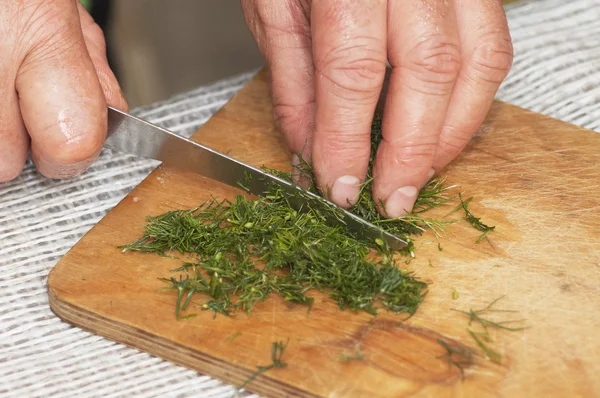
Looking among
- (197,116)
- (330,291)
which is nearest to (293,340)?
(330,291)

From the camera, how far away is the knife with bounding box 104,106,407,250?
1.99 m

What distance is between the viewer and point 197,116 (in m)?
2.69

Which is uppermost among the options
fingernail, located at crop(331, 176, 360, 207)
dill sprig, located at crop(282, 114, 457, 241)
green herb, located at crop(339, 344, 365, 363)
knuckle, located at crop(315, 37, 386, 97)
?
knuckle, located at crop(315, 37, 386, 97)

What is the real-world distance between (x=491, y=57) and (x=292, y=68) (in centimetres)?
58

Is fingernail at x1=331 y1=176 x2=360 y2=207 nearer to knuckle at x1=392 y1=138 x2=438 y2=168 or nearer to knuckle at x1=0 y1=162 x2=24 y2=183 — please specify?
knuckle at x1=392 y1=138 x2=438 y2=168

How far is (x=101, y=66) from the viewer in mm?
2242

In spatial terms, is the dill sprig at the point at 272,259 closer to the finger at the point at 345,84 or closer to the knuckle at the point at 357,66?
the finger at the point at 345,84

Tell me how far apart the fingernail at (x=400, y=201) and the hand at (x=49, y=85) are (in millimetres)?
788

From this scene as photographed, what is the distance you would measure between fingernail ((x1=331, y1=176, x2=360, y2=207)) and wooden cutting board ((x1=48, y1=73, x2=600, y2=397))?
0.75 feet

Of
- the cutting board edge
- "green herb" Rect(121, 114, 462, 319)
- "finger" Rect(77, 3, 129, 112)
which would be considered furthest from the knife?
the cutting board edge

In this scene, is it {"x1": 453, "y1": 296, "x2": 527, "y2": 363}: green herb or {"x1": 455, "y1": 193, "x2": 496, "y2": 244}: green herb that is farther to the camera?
{"x1": 455, "y1": 193, "x2": 496, "y2": 244}: green herb

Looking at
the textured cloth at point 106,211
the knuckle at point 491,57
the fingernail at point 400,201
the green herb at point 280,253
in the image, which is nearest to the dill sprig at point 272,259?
the green herb at point 280,253

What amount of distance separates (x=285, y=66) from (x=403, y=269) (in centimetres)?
73

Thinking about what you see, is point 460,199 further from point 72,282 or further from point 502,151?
point 72,282
